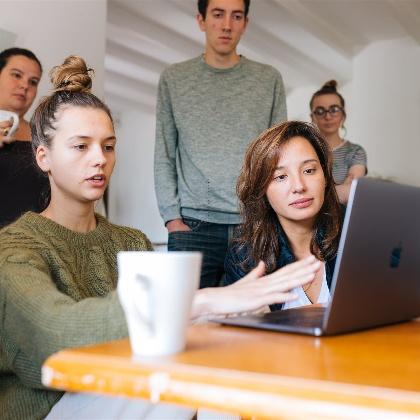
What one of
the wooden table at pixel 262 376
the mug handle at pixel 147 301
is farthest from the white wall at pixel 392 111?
the mug handle at pixel 147 301

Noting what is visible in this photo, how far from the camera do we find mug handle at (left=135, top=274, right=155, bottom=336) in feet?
1.96

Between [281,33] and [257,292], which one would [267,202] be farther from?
[281,33]

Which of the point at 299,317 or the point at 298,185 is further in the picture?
the point at 298,185

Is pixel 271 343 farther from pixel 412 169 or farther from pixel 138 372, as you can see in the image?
pixel 412 169

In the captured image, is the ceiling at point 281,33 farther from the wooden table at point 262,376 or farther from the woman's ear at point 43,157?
the wooden table at point 262,376

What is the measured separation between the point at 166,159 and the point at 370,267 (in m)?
1.51

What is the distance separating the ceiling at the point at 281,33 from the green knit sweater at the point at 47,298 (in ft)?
12.5

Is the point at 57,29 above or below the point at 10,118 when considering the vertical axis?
above

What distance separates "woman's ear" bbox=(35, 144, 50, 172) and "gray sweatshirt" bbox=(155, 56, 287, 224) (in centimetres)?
85

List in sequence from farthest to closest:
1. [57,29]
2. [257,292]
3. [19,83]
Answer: [57,29], [19,83], [257,292]

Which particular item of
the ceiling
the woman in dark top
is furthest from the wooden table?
the ceiling

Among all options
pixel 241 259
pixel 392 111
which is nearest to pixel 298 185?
pixel 241 259

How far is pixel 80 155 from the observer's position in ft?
4.26

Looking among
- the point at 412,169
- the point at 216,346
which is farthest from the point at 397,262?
the point at 412,169
